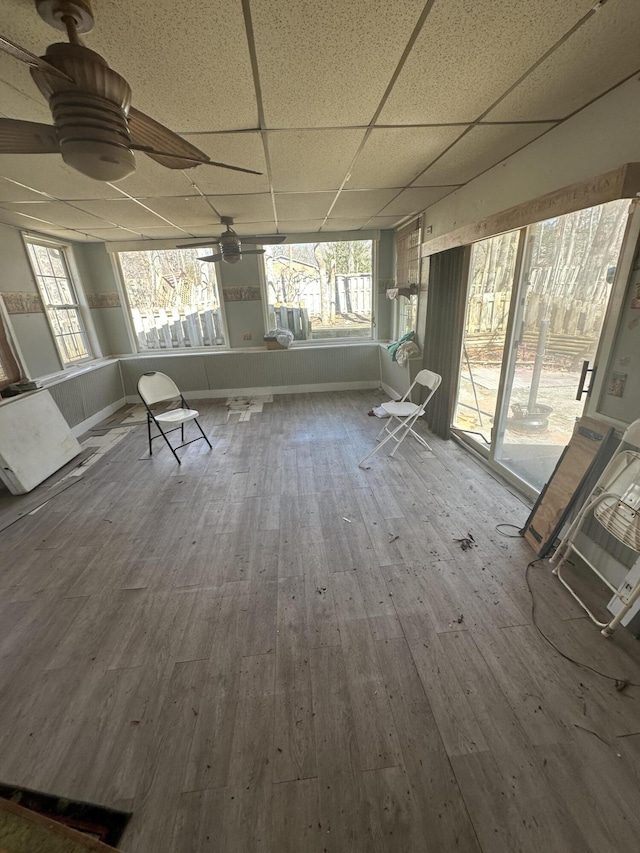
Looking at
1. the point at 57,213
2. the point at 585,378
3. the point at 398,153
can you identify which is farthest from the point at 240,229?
the point at 585,378

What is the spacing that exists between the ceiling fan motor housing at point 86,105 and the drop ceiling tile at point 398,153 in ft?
4.70

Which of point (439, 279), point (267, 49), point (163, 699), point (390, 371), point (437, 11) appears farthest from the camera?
point (390, 371)

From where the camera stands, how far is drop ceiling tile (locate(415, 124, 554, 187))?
1.98 m

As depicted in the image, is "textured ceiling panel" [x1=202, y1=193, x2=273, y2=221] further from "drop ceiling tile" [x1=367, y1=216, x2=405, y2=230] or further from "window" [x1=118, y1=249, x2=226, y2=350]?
"window" [x1=118, y1=249, x2=226, y2=350]

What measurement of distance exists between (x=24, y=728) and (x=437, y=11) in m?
3.06

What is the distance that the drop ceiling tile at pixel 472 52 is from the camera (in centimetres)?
114

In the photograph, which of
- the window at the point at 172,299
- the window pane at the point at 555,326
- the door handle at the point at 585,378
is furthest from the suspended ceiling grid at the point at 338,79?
the window at the point at 172,299

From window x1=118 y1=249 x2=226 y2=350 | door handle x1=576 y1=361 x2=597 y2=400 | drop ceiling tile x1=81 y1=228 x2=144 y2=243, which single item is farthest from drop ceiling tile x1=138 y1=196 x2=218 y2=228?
door handle x1=576 y1=361 x2=597 y2=400

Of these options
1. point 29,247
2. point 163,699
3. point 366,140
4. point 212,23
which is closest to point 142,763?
point 163,699

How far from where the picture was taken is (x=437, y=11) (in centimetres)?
113

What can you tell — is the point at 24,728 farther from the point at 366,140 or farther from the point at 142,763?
the point at 366,140

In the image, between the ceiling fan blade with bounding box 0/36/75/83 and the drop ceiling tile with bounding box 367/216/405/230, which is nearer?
the ceiling fan blade with bounding box 0/36/75/83

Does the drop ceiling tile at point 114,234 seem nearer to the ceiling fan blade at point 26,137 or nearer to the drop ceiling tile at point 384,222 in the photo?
the drop ceiling tile at point 384,222

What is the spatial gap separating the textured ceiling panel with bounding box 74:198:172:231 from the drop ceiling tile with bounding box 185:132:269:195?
872 mm
